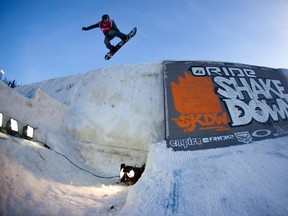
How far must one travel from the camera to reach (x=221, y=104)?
8883 millimetres

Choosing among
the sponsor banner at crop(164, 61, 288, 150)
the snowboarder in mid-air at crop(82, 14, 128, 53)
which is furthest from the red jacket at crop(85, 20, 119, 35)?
the sponsor banner at crop(164, 61, 288, 150)

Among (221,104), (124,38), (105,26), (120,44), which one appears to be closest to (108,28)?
(105,26)

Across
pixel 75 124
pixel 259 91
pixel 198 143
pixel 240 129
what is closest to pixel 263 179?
pixel 198 143

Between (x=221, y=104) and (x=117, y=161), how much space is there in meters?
4.84

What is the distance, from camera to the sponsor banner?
762 cm

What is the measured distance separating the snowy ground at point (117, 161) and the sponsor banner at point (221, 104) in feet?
2.38

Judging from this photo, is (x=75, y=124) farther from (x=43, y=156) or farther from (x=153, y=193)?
(x=153, y=193)

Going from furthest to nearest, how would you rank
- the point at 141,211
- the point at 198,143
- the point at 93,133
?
1. the point at 93,133
2. the point at 198,143
3. the point at 141,211

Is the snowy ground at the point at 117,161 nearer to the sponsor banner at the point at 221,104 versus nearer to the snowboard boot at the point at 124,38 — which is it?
the sponsor banner at the point at 221,104

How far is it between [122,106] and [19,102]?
13.4 ft

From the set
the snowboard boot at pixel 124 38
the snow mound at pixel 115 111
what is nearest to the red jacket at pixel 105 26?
the snowboard boot at pixel 124 38

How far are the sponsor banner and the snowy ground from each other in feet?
2.38

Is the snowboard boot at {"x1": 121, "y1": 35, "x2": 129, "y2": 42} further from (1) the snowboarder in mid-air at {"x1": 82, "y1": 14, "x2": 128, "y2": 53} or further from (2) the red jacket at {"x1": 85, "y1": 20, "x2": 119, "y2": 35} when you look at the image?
(2) the red jacket at {"x1": 85, "y1": 20, "x2": 119, "y2": 35}

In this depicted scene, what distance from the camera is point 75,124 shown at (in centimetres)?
969
